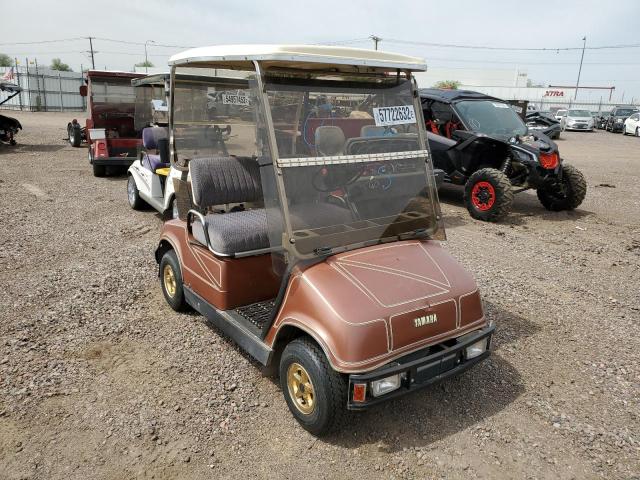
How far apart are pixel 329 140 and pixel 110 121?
9.20 metres

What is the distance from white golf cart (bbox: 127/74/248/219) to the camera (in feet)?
14.6

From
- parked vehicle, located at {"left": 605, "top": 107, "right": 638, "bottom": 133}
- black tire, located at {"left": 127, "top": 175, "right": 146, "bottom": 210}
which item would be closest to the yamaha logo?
black tire, located at {"left": 127, "top": 175, "right": 146, "bottom": 210}

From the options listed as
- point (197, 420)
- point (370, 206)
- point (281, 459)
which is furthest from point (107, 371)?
point (370, 206)

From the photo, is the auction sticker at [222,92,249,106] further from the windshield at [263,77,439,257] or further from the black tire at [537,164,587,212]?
the black tire at [537,164,587,212]

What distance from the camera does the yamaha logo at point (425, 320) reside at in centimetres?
260

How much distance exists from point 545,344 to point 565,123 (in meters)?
27.8

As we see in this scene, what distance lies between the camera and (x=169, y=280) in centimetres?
420

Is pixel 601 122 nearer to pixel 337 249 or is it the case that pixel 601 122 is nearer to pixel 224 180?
pixel 224 180

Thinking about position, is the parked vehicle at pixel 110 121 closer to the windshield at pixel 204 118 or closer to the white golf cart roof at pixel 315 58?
the windshield at pixel 204 118

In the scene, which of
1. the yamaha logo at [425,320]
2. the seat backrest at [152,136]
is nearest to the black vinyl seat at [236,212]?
the yamaha logo at [425,320]

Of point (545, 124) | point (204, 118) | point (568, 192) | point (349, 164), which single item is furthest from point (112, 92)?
point (545, 124)

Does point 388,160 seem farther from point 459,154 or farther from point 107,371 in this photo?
point 459,154

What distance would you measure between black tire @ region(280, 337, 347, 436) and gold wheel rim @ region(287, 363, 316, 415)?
0.6 inches

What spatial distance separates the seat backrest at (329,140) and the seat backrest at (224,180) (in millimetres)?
980
